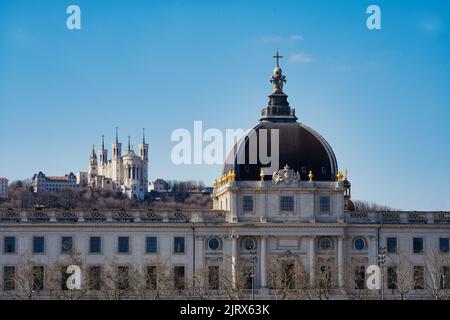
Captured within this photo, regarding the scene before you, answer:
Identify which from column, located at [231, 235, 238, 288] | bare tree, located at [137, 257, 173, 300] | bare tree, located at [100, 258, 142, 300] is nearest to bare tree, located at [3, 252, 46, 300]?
bare tree, located at [100, 258, 142, 300]

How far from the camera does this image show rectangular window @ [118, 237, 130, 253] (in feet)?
371

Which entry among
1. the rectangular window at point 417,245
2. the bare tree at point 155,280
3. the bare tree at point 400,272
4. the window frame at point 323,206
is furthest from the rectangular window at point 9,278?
the rectangular window at point 417,245

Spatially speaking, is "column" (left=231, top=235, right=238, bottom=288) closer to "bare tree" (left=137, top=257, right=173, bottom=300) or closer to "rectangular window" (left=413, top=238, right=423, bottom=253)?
"bare tree" (left=137, top=257, right=173, bottom=300)

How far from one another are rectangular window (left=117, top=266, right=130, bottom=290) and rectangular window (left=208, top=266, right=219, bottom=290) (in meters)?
6.64

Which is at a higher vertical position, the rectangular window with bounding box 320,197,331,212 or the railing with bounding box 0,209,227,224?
the rectangular window with bounding box 320,197,331,212

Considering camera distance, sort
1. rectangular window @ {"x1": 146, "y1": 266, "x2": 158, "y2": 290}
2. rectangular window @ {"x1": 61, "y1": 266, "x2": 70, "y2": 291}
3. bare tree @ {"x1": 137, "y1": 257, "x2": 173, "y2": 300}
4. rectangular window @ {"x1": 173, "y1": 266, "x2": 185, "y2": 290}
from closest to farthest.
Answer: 1. bare tree @ {"x1": 137, "y1": 257, "x2": 173, "y2": 300}
2. rectangular window @ {"x1": 61, "y1": 266, "x2": 70, "y2": 291}
3. rectangular window @ {"x1": 146, "y1": 266, "x2": 158, "y2": 290}
4. rectangular window @ {"x1": 173, "y1": 266, "x2": 185, "y2": 290}

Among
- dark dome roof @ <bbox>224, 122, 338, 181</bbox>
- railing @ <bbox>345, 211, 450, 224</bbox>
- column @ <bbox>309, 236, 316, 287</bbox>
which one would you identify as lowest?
column @ <bbox>309, 236, 316, 287</bbox>

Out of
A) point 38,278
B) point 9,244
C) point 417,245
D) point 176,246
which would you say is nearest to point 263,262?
point 176,246

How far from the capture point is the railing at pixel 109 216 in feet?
371

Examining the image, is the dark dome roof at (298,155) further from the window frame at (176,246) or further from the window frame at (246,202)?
the window frame at (176,246)

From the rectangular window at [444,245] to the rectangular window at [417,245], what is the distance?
166 centimetres
